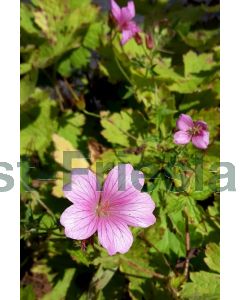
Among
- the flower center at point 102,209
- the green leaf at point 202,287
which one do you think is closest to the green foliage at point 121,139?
the green leaf at point 202,287

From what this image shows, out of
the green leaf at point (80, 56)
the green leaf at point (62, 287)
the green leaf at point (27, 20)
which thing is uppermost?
the green leaf at point (27, 20)

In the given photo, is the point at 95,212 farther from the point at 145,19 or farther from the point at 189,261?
the point at 145,19

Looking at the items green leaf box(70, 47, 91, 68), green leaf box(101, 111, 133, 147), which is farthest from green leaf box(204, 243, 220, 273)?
green leaf box(70, 47, 91, 68)

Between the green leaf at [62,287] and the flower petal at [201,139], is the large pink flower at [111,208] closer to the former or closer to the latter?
the flower petal at [201,139]

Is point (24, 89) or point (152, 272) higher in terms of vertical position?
point (24, 89)

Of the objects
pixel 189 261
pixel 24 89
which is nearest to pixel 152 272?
pixel 189 261

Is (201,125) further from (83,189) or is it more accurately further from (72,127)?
(72,127)

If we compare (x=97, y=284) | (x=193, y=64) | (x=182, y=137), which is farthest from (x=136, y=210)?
(x=193, y=64)
